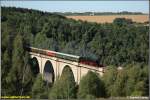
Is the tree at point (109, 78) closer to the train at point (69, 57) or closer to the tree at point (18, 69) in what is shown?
the train at point (69, 57)

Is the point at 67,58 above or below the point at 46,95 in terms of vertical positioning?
above

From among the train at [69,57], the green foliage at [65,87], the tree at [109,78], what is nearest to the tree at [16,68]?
the train at [69,57]

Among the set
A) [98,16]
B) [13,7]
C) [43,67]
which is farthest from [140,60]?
[13,7]

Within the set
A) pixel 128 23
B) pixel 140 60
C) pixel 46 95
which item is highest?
pixel 128 23

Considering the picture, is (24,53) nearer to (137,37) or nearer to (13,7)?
(13,7)

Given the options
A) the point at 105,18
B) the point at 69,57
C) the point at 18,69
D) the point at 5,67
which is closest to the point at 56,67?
the point at 69,57

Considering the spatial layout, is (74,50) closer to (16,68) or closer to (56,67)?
(56,67)
